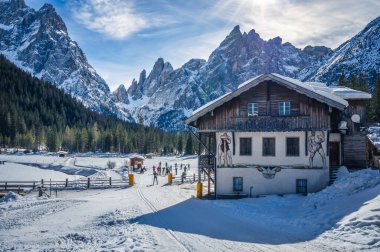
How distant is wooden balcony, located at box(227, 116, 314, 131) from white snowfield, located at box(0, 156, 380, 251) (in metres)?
5.09

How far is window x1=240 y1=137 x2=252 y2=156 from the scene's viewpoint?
94.5 feet

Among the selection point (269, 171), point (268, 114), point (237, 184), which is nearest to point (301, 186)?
point (269, 171)

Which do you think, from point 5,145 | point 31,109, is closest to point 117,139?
point 5,145

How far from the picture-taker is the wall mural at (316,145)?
27391 millimetres

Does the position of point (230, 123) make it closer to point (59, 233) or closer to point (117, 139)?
point (59, 233)

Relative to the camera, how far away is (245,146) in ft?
94.9

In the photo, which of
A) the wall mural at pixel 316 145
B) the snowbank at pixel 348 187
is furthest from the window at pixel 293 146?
the snowbank at pixel 348 187

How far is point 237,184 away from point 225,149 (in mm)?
2838

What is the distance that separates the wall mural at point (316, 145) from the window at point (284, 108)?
2327 millimetres

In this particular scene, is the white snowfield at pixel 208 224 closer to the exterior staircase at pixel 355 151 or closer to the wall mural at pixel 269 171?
the wall mural at pixel 269 171

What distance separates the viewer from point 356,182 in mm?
21000

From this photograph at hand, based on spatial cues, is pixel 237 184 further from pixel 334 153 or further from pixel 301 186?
pixel 334 153

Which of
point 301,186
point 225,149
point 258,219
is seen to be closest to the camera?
point 258,219

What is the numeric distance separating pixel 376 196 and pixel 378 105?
190 feet
